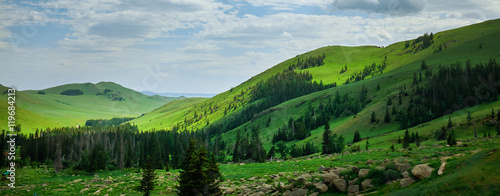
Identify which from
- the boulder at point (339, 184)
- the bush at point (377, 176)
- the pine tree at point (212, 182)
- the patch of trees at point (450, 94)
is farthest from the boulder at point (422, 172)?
the patch of trees at point (450, 94)

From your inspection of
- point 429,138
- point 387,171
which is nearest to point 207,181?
point 387,171

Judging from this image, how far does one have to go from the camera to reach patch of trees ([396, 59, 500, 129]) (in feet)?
399

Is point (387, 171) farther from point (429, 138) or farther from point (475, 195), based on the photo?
point (429, 138)

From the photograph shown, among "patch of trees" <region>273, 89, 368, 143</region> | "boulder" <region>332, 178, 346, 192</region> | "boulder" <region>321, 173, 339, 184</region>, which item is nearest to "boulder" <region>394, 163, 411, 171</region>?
"boulder" <region>332, 178, 346, 192</region>

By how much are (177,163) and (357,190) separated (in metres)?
97.8

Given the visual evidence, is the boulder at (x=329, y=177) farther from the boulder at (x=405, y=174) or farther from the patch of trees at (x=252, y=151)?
the patch of trees at (x=252, y=151)

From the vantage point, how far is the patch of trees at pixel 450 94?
121625 millimetres

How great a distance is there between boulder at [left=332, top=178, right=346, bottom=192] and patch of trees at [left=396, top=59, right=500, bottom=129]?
101m

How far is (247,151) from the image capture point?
123 m

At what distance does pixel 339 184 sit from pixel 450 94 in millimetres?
130654

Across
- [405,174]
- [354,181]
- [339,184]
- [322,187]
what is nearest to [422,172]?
[405,174]

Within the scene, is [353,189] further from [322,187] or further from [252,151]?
[252,151]

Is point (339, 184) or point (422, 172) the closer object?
point (422, 172)

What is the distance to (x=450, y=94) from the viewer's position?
129875 millimetres
